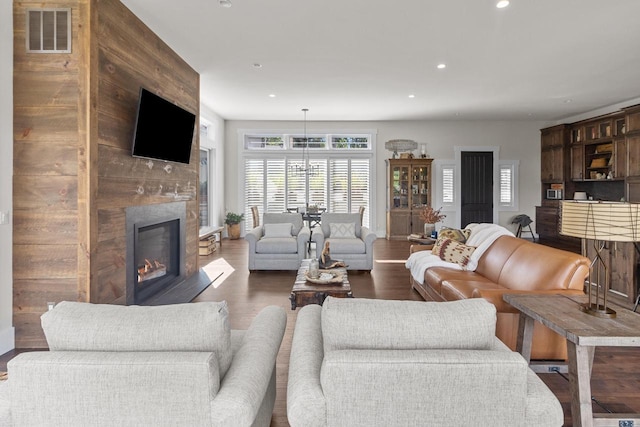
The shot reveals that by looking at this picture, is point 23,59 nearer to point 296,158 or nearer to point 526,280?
point 526,280

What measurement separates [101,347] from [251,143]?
28.8ft

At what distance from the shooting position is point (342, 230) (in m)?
6.20

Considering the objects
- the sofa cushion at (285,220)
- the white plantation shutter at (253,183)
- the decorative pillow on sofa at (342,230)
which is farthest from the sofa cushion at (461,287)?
the white plantation shutter at (253,183)

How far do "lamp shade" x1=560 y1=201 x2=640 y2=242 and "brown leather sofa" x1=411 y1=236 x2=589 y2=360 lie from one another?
2.36 ft

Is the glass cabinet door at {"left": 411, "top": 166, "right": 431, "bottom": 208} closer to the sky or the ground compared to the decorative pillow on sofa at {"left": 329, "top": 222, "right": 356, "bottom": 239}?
closer to the sky

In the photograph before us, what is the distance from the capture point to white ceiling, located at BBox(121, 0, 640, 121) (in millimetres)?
3635

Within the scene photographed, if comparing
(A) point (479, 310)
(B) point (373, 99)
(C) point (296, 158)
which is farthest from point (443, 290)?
(C) point (296, 158)

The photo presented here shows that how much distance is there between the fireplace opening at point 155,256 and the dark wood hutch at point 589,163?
5.24 metres

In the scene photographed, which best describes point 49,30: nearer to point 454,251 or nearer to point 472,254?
point 454,251

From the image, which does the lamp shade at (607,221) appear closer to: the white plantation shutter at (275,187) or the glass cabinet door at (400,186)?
the glass cabinet door at (400,186)

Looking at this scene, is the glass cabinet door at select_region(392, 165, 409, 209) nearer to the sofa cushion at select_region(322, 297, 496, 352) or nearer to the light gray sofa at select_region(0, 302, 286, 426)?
the sofa cushion at select_region(322, 297, 496, 352)

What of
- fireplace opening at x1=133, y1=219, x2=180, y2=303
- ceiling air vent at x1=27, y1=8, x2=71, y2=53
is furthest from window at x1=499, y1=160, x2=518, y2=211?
ceiling air vent at x1=27, y1=8, x2=71, y2=53

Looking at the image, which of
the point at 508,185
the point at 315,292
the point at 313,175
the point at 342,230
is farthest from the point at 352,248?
the point at 508,185

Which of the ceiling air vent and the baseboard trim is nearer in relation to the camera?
the baseboard trim
